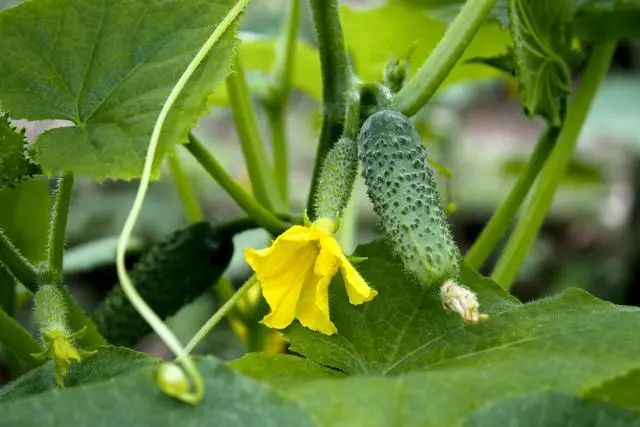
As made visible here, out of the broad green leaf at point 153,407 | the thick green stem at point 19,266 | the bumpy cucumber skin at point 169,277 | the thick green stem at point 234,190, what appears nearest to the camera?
the broad green leaf at point 153,407

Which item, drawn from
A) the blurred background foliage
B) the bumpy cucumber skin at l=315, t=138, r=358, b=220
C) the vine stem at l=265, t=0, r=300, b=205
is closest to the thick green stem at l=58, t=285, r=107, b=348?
the bumpy cucumber skin at l=315, t=138, r=358, b=220

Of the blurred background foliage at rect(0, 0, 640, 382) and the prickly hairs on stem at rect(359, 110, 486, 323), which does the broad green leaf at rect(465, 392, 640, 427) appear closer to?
the prickly hairs on stem at rect(359, 110, 486, 323)

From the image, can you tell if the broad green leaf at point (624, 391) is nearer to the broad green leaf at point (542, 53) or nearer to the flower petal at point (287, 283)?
the flower petal at point (287, 283)

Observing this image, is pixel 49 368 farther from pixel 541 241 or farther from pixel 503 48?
pixel 541 241

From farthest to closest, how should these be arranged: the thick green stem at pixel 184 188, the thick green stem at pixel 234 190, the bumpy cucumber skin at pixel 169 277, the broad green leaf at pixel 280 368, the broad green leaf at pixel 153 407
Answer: the thick green stem at pixel 184 188
the bumpy cucumber skin at pixel 169 277
the thick green stem at pixel 234 190
the broad green leaf at pixel 280 368
the broad green leaf at pixel 153 407

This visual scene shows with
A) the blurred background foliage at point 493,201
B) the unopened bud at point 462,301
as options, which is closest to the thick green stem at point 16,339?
the unopened bud at point 462,301

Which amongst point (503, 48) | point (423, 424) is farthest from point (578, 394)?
point (503, 48)
